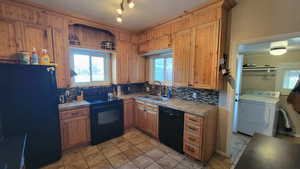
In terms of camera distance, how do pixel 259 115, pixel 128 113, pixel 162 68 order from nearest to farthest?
1. pixel 259 115
2. pixel 128 113
3. pixel 162 68

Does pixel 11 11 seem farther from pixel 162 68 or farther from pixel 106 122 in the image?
pixel 162 68

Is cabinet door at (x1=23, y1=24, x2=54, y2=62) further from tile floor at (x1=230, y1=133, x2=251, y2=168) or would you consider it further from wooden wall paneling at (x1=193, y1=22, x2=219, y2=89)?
tile floor at (x1=230, y1=133, x2=251, y2=168)

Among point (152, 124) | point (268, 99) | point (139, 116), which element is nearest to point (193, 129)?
point (152, 124)

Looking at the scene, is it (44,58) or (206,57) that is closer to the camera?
(44,58)

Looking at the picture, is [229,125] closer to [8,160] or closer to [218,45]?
[218,45]

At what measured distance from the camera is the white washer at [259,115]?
2.72 m

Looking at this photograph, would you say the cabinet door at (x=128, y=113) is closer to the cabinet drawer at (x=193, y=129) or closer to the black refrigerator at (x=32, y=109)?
the black refrigerator at (x=32, y=109)

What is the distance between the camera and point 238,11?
1971 mm

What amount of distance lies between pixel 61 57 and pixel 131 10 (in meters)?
1.67

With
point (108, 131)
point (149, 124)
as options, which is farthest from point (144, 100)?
point (108, 131)

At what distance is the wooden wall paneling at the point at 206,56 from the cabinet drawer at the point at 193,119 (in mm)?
585

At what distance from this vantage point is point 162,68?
346cm

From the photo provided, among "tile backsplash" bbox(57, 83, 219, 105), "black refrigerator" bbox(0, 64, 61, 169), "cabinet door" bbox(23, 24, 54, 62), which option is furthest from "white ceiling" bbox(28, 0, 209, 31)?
"tile backsplash" bbox(57, 83, 219, 105)

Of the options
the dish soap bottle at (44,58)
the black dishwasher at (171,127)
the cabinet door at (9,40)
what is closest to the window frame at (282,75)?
the black dishwasher at (171,127)
